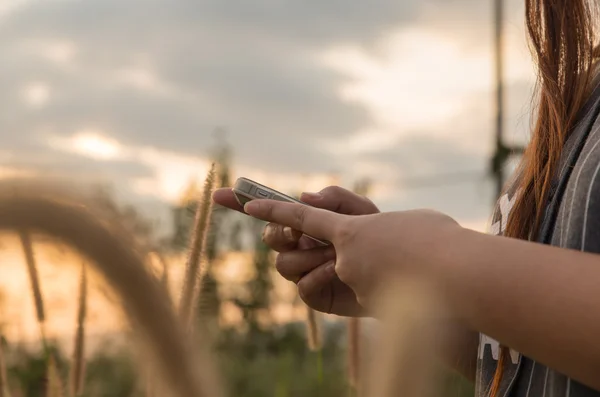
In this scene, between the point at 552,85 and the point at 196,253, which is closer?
the point at 196,253

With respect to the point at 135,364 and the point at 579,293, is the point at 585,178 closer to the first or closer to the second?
the point at 579,293

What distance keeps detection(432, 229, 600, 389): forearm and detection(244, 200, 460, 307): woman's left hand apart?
1 centimetres

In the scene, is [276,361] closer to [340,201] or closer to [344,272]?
[340,201]

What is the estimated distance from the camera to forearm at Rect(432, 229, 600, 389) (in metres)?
0.59

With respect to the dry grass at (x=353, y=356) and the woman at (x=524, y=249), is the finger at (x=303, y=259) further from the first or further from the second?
the dry grass at (x=353, y=356)

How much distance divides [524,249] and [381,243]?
0.38ft

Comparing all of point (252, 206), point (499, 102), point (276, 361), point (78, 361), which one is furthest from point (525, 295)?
point (499, 102)

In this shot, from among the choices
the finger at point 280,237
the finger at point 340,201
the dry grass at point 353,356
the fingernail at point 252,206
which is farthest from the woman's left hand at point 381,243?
the dry grass at point 353,356

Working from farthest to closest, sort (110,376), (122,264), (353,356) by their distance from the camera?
(110,376), (353,356), (122,264)

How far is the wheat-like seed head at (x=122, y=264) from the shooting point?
371mm

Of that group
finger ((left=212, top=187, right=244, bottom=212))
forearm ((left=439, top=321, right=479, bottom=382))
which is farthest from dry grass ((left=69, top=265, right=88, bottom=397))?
forearm ((left=439, top=321, right=479, bottom=382))

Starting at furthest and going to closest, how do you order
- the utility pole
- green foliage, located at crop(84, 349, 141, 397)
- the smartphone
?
the utility pole → green foliage, located at crop(84, 349, 141, 397) → the smartphone

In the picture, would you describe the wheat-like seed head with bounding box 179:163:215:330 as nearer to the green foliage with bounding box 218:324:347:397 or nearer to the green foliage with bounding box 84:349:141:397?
the green foliage with bounding box 218:324:347:397

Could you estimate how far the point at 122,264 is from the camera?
0.38 metres
